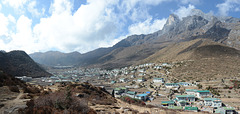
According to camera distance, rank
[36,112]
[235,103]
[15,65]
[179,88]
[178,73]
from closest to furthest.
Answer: [36,112]
[235,103]
[179,88]
[178,73]
[15,65]

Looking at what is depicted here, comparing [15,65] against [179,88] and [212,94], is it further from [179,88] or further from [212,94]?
[212,94]

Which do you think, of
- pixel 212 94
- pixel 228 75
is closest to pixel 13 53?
pixel 212 94

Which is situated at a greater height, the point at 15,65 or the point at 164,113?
the point at 15,65

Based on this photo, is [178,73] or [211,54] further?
[211,54]

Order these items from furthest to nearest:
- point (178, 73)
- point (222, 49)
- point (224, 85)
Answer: point (222, 49) → point (178, 73) → point (224, 85)

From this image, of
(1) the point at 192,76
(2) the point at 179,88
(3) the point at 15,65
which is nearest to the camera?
(2) the point at 179,88

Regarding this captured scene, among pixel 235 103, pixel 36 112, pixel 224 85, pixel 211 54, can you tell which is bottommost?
pixel 235 103

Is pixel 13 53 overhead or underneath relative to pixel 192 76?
overhead

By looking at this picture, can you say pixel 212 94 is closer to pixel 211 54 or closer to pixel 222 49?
pixel 211 54

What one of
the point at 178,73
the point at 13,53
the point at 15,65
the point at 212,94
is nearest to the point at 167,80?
the point at 178,73
